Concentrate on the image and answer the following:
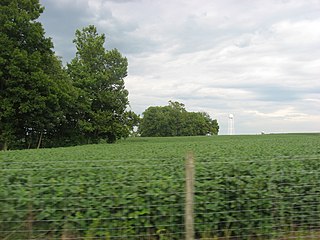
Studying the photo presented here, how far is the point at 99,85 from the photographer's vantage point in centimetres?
3953

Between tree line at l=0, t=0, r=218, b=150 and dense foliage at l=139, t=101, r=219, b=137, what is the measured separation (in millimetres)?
42485

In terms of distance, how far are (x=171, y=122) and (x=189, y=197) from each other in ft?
275

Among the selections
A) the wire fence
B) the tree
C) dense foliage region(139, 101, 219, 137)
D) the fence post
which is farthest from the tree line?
dense foliage region(139, 101, 219, 137)

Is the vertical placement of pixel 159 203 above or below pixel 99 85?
below

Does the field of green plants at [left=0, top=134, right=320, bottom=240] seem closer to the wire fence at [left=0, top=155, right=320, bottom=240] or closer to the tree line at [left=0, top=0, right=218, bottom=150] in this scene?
the wire fence at [left=0, top=155, right=320, bottom=240]

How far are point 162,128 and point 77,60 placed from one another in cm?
4815

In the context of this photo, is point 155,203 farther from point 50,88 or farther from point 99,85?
point 99,85

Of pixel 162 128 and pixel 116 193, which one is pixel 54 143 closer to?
pixel 116 193

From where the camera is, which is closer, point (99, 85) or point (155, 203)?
point (155, 203)

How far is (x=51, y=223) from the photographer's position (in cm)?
381

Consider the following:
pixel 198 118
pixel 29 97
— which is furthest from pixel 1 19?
pixel 198 118

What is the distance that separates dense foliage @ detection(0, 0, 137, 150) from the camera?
25625 mm

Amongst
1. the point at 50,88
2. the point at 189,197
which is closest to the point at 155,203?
the point at 189,197

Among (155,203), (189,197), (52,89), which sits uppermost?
(52,89)
